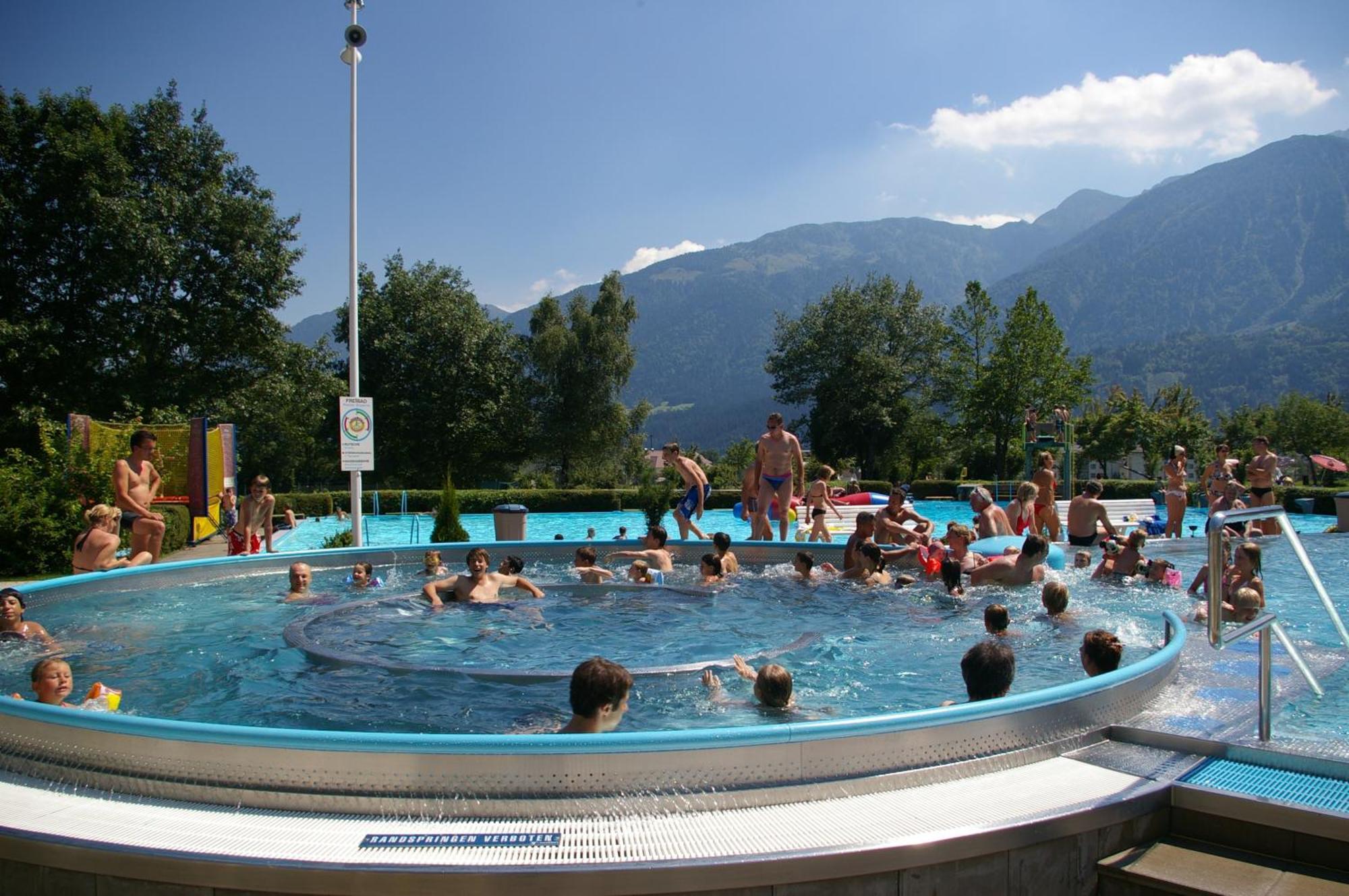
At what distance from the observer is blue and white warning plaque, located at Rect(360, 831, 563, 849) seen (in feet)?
8.95

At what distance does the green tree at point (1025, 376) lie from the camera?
38.6 metres

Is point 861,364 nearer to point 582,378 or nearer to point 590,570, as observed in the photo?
point 582,378

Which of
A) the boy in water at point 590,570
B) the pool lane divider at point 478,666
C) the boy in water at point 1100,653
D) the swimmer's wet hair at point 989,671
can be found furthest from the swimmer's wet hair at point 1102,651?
the boy in water at point 590,570

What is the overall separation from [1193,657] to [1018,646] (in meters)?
1.54

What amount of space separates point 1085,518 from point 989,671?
854 cm

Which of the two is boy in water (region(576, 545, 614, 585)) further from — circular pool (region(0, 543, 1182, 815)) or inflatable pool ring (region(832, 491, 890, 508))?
inflatable pool ring (region(832, 491, 890, 508))

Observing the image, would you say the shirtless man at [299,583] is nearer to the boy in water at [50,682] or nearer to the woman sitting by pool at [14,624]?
the woman sitting by pool at [14,624]

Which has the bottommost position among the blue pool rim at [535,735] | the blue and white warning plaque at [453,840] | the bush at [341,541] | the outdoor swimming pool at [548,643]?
the outdoor swimming pool at [548,643]

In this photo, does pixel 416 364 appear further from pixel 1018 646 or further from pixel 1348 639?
pixel 1348 639

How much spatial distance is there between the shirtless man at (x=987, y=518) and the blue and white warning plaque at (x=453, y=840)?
29.0ft

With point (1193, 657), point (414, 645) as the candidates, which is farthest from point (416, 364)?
point (1193, 657)

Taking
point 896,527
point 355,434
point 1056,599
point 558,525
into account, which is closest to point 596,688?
point 1056,599

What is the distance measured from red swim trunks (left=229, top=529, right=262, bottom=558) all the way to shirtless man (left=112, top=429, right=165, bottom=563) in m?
1.33

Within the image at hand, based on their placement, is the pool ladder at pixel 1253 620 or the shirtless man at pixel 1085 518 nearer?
the pool ladder at pixel 1253 620
